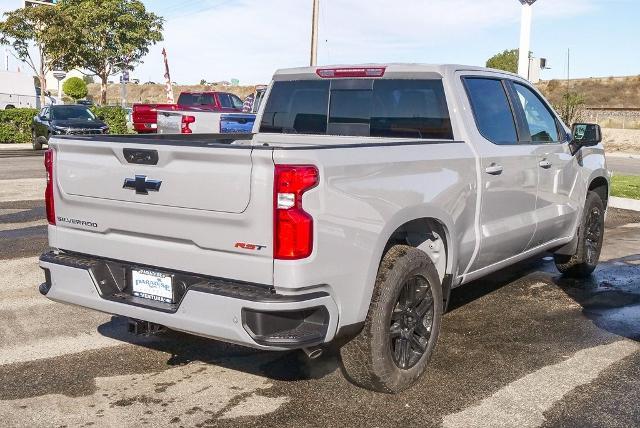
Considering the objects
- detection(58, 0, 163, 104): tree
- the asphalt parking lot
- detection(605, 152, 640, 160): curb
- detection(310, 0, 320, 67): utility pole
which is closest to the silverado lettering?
the asphalt parking lot

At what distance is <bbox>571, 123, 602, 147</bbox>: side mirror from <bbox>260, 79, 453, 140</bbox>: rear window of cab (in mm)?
2158

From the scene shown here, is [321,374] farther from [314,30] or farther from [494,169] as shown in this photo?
[314,30]

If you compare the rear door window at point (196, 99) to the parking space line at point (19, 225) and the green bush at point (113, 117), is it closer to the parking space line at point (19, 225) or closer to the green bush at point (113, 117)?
the green bush at point (113, 117)

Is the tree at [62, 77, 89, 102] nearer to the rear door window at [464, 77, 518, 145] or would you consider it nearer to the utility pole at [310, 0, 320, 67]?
the utility pole at [310, 0, 320, 67]

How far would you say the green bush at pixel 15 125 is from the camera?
28.4 meters

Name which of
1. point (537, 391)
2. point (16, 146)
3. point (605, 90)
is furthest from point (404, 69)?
point (605, 90)

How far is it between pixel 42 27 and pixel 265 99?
49.0m

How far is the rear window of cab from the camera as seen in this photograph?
206 inches

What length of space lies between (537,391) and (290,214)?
2.06 meters

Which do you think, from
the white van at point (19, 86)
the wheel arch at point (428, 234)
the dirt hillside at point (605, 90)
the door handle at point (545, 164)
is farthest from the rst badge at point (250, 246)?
the dirt hillside at point (605, 90)

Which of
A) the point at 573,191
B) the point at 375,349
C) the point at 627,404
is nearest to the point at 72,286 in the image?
the point at 375,349

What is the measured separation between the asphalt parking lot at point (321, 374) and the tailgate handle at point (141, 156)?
1394 mm

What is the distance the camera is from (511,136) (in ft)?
18.7

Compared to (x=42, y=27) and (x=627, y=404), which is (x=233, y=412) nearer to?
(x=627, y=404)
